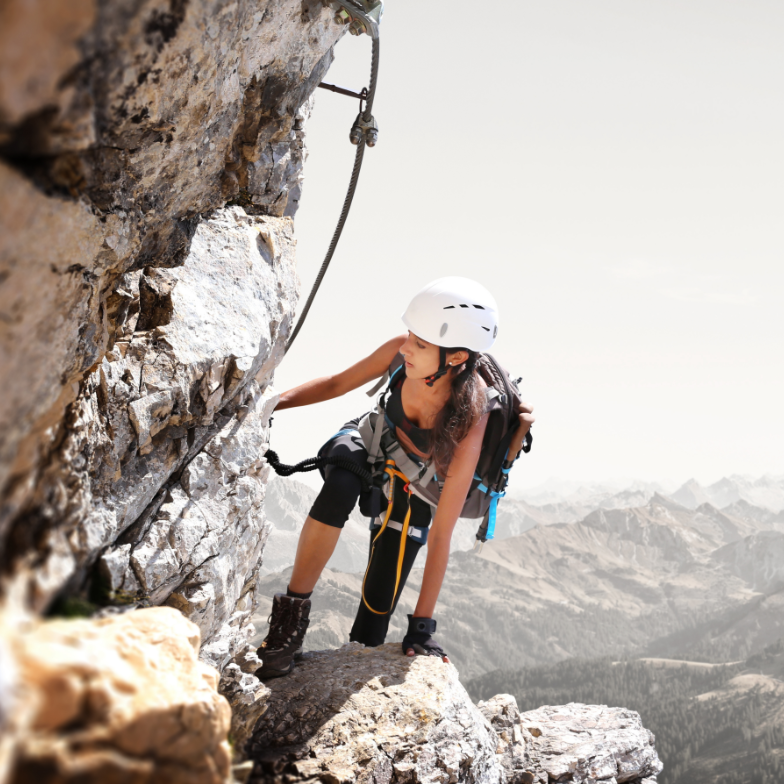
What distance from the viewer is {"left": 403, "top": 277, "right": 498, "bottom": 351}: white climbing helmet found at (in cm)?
577

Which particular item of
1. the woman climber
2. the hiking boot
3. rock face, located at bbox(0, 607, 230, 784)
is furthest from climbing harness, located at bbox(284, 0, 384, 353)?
rock face, located at bbox(0, 607, 230, 784)

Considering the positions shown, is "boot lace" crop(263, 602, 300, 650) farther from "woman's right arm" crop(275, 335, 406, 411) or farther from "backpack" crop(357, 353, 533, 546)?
"woman's right arm" crop(275, 335, 406, 411)

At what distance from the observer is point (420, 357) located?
5781 mm

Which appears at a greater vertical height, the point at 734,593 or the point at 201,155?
the point at 734,593

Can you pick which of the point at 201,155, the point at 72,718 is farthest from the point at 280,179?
the point at 72,718

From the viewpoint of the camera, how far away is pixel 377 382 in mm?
6660

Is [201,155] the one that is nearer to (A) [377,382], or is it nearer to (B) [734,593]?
(A) [377,382]

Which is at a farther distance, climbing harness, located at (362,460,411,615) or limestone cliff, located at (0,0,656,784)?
climbing harness, located at (362,460,411,615)

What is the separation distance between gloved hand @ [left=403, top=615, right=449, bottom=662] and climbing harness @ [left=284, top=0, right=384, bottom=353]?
2.96 metres

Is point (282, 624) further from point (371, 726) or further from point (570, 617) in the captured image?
point (570, 617)

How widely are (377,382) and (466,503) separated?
1607mm

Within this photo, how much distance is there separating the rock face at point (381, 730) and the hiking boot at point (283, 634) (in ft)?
0.42

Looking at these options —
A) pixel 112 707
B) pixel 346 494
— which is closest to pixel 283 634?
pixel 346 494

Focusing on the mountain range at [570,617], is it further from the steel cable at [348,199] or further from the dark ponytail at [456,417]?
the dark ponytail at [456,417]
